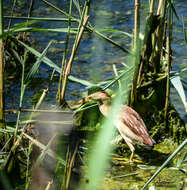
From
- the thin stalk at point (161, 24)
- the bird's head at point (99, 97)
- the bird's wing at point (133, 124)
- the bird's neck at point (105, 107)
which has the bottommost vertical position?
the bird's wing at point (133, 124)

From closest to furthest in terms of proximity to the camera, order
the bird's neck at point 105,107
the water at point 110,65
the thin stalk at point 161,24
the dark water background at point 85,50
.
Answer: the water at point 110,65
the thin stalk at point 161,24
the bird's neck at point 105,107
the dark water background at point 85,50

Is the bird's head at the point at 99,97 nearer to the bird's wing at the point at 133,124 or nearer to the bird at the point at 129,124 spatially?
the bird at the point at 129,124

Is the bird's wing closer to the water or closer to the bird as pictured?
the bird

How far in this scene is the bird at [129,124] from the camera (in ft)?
13.2

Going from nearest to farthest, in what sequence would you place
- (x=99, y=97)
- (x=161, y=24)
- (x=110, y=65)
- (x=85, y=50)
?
(x=161, y=24) < (x=99, y=97) < (x=110, y=65) < (x=85, y=50)

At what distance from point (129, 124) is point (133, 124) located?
37mm

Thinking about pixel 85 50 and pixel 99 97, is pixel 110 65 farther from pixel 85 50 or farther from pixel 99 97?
pixel 99 97

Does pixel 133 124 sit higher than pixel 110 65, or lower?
lower

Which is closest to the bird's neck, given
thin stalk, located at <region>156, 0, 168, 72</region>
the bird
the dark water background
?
the bird

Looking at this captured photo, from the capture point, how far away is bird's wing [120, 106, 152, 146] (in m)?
4.04

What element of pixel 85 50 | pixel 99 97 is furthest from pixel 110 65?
pixel 99 97

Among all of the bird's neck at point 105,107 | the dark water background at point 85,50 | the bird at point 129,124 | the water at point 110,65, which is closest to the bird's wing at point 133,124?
the bird at point 129,124

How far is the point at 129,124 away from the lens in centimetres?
412

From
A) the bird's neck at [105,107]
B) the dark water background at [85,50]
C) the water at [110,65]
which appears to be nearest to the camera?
the water at [110,65]
